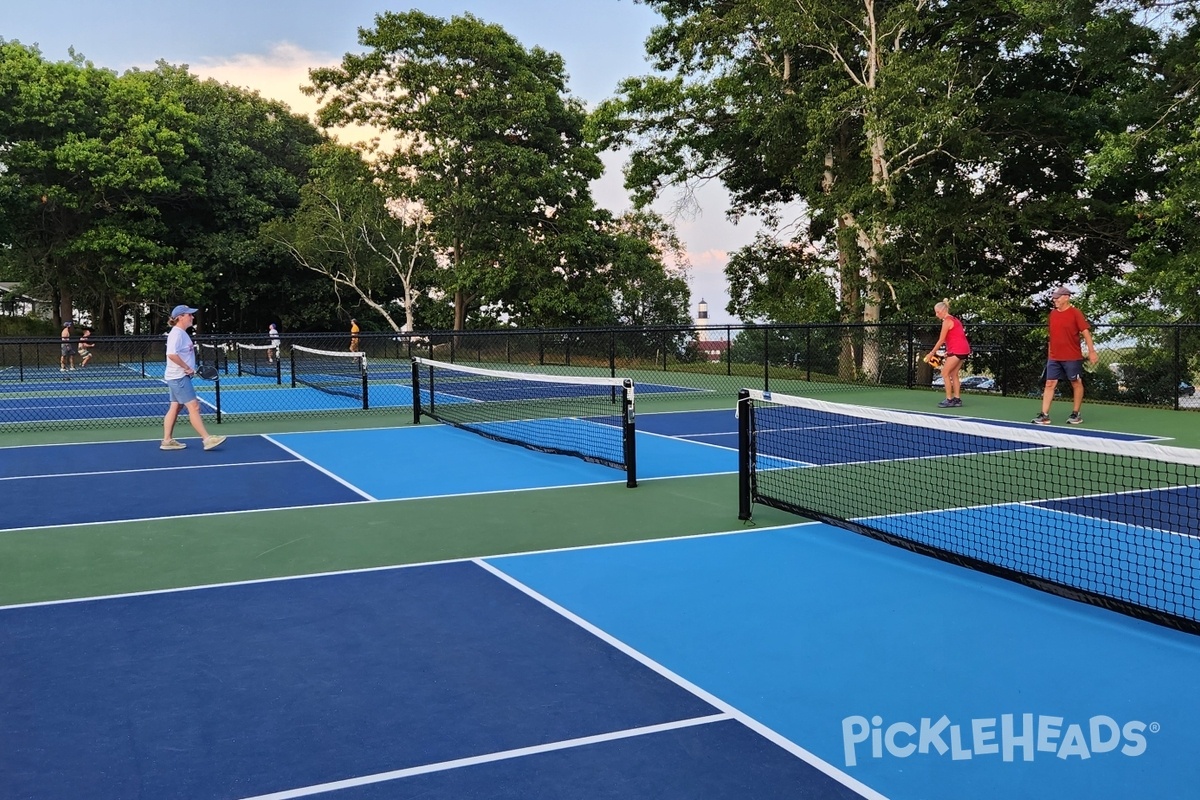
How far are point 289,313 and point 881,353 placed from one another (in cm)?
3836

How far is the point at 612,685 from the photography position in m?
4.35

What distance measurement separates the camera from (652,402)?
1933 cm

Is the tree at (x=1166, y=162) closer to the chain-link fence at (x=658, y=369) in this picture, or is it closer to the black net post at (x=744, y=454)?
the chain-link fence at (x=658, y=369)

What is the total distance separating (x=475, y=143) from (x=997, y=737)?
39.1 metres

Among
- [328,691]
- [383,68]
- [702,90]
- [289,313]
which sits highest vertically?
[383,68]

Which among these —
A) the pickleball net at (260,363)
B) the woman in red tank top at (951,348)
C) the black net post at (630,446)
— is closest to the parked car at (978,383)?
the woman in red tank top at (951,348)

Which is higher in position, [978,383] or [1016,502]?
[978,383]

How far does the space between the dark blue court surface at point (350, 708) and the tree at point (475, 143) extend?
116 ft

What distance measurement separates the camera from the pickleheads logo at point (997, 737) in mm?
3604

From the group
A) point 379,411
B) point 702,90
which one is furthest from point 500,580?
point 702,90

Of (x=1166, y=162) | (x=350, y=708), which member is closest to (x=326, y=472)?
(x=350, y=708)

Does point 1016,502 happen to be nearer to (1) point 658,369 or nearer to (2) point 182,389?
(2) point 182,389

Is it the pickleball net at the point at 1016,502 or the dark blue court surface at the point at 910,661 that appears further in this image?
the pickleball net at the point at 1016,502

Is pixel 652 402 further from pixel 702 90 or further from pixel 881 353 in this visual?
pixel 702 90
